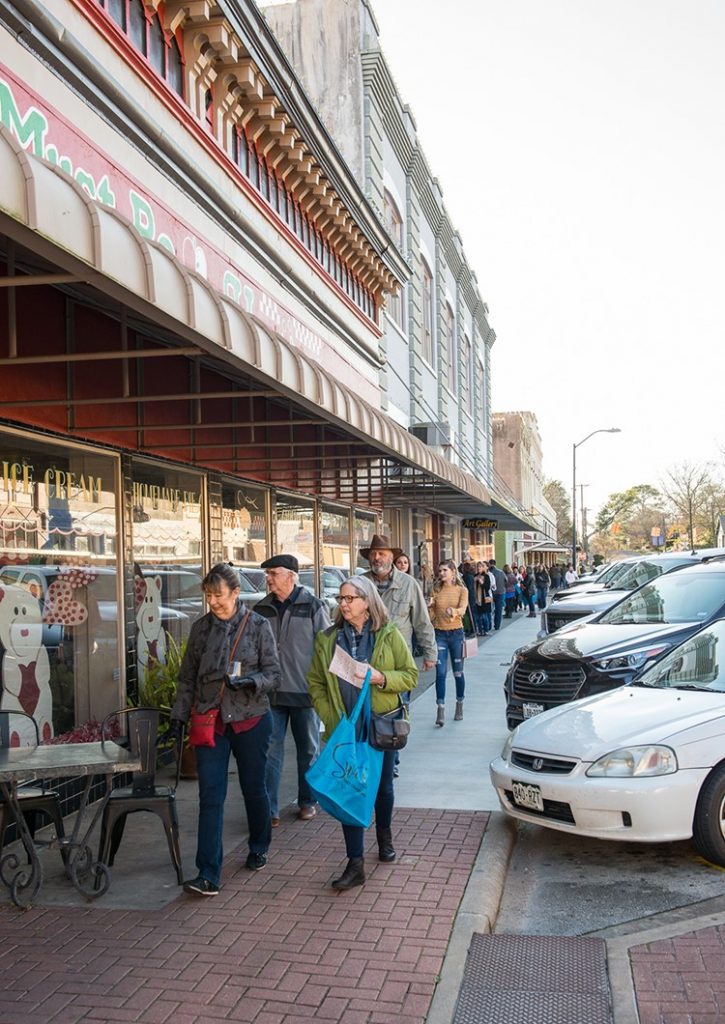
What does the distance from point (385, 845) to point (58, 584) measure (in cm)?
341

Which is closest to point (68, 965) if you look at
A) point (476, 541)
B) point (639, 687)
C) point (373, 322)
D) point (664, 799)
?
point (664, 799)

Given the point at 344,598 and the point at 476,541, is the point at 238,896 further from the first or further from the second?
the point at 476,541

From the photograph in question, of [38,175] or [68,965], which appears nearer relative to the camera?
[38,175]

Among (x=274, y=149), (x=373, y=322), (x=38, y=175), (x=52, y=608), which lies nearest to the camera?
(x=38, y=175)

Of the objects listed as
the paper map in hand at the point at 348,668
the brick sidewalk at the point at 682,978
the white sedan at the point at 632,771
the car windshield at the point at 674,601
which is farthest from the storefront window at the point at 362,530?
the brick sidewalk at the point at 682,978

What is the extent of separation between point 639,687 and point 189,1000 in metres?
4.10

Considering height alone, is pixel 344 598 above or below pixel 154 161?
below

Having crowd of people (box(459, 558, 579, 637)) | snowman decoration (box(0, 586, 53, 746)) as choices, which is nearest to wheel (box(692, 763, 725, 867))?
snowman decoration (box(0, 586, 53, 746))

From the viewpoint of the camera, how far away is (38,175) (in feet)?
12.2

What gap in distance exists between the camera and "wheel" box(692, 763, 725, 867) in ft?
19.8

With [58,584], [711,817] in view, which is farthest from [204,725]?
[711,817]

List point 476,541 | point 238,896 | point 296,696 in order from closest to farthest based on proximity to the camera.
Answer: point 238,896 → point 296,696 → point 476,541

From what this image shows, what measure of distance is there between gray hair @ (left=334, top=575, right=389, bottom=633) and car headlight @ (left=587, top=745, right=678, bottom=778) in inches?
62.0

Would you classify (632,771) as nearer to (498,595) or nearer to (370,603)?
(370,603)
